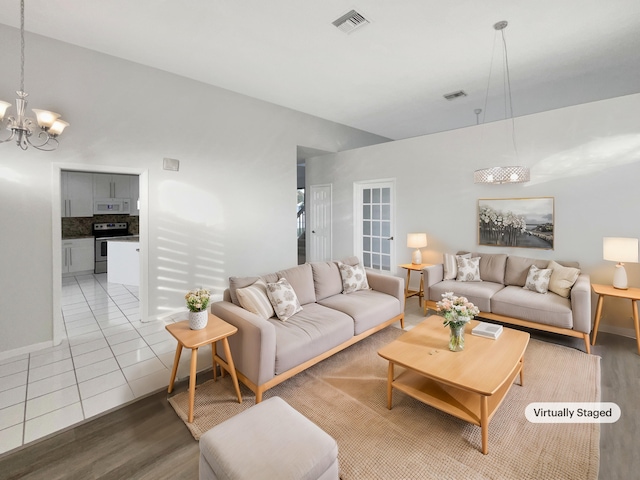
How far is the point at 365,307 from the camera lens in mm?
3207

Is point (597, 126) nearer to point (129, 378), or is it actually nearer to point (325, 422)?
point (325, 422)

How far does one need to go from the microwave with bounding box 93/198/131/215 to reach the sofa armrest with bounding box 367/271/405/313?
233 inches

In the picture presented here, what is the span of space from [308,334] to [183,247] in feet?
8.43

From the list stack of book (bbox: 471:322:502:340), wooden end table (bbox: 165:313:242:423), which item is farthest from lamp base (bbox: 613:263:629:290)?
wooden end table (bbox: 165:313:242:423)

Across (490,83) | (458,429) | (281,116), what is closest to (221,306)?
(458,429)

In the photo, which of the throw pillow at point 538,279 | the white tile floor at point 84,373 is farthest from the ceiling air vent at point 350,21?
the white tile floor at point 84,373

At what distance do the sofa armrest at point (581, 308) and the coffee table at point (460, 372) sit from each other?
947mm

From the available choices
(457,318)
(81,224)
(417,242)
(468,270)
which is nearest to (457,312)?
(457,318)

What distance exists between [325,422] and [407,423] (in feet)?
1.83

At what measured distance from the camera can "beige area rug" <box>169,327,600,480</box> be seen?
67.2 inches

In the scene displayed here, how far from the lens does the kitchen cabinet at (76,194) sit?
19.9ft

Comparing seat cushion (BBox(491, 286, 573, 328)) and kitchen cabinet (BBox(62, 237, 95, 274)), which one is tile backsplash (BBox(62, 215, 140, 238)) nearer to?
kitchen cabinet (BBox(62, 237, 95, 274))

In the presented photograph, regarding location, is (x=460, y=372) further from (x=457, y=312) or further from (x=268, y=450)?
(x=268, y=450)

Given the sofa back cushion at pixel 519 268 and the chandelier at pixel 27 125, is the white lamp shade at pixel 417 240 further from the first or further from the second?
the chandelier at pixel 27 125
